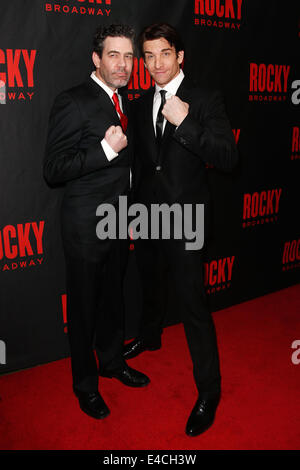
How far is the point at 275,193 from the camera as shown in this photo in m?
3.93

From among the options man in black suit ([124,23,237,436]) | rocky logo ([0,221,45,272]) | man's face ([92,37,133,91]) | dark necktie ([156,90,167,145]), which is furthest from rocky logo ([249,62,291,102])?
rocky logo ([0,221,45,272])

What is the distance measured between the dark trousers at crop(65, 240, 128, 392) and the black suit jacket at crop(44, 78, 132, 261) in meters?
0.09

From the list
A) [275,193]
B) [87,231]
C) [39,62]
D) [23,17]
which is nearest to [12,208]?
[87,231]

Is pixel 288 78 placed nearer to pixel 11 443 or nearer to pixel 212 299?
pixel 212 299

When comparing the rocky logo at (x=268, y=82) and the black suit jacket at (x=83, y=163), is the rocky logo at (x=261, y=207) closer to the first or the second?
the rocky logo at (x=268, y=82)

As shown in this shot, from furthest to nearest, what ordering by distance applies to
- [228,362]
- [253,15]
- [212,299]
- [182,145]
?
[212,299]
[253,15]
[228,362]
[182,145]

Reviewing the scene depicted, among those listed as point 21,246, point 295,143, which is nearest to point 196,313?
point 21,246

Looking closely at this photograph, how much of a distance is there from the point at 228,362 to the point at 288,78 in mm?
2459

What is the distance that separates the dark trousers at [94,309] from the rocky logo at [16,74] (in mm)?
1000

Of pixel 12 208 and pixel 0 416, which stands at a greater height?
pixel 12 208

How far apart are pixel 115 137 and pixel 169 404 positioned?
61.2 inches

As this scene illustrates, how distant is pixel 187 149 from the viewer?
7.19ft

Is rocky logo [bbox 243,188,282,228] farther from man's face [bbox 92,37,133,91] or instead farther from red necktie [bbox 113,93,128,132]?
man's face [bbox 92,37,133,91]

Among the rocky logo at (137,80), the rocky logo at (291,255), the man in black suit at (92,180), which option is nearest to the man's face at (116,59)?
the man in black suit at (92,180)
